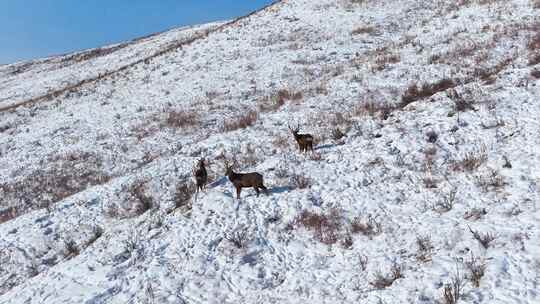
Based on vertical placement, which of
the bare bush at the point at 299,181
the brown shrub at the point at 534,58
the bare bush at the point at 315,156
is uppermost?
the brown shrub at the point at 534,58

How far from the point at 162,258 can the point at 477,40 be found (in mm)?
17116

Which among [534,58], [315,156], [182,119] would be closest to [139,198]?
[315,156]

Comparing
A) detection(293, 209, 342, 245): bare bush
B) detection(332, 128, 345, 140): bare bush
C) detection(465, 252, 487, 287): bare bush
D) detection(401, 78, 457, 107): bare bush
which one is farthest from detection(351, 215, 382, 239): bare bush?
detection(401, 78, 457, 107): bare bush

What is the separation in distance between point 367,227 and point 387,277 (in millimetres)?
1452

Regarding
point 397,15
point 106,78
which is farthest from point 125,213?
point 397,15

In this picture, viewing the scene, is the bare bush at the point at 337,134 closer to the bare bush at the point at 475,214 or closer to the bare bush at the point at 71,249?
the bare bush at the point at 475,214

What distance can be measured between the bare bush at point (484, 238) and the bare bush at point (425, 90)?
25.6ft

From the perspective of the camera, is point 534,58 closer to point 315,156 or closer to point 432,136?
point 432,136

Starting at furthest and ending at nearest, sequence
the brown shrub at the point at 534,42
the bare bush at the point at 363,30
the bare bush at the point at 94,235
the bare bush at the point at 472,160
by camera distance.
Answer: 1. the bare bush at the point at 363,30
2. the brown shrub at the point at 534,42
3. the bare bush at the point at 94,235
4. the bare bush at the point at 472,160

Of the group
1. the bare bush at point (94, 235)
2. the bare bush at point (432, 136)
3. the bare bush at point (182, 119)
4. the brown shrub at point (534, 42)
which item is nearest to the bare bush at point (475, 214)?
the bare bush at point (432, 136)

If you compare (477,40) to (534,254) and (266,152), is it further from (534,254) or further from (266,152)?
(534,254)

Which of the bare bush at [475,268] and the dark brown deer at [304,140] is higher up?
the dark brown deer at [304,140]

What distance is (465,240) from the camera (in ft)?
21.9

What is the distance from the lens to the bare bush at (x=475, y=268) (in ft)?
19.0
